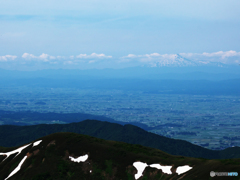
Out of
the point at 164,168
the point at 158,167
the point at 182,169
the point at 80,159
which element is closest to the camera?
the point at 182,169

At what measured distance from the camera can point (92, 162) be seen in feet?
301

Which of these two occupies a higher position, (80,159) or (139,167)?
(80,159)

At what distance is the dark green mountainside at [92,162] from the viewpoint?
76438mm

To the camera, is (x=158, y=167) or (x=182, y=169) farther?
(x=158, y=167)

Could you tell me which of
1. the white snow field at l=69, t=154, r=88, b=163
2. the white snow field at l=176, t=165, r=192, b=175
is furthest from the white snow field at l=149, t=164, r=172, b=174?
the white snow field at l=69, t=154, r=88, b=163

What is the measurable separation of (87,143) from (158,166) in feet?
93.9

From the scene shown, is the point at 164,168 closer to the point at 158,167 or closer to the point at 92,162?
the point at 158,167

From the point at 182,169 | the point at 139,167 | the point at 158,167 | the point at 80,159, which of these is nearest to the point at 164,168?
the point at 158,167

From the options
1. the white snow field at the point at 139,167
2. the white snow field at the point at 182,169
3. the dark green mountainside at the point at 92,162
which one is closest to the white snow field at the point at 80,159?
the dark green mountainside at the point at 92,162

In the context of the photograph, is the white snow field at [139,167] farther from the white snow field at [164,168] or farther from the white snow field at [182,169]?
the white snow field at [182,169]

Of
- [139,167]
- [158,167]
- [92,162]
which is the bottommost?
[139,167]

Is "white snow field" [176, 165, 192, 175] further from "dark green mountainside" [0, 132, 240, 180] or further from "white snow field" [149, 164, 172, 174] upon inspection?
"white snow field" [149, 164, 172, 174]

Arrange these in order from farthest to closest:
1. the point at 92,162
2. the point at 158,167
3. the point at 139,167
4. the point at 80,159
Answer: the point at 80,159, the point at 92,162, the point at 139,167, the point at 158,167

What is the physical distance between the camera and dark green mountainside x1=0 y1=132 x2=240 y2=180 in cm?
7644
